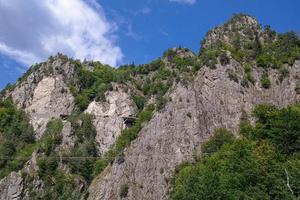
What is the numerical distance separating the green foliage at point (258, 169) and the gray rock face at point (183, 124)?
11.2m

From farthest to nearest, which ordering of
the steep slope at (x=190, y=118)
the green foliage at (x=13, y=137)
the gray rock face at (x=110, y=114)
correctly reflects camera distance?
1. the gray rock face at (x=110, y=114)
2. the green foliage at (x=13, y=137)
3. the steep slope at (x=190, y=118)

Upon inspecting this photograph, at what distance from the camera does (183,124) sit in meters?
82.6

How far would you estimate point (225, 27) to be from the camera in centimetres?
10994

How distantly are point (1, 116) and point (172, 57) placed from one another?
42.7 meters

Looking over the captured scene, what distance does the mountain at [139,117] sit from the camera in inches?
3127

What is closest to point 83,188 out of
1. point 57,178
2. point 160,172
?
point 57,178

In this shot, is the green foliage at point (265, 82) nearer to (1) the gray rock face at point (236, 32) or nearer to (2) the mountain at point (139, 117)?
(2) the mountain at point (139, 117)

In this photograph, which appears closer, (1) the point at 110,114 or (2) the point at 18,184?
(2) the point at 18,184

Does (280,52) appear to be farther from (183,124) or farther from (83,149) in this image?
(83,149)

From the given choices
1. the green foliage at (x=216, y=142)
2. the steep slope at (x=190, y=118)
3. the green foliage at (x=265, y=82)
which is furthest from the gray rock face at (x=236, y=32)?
the green foliage at (x=216, y=142)

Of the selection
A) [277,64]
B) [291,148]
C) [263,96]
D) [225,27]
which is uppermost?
[225,27]

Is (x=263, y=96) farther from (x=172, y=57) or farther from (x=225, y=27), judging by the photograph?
(x=172, y=57)

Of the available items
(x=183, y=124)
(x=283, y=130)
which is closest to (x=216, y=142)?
(x=183, y=124)

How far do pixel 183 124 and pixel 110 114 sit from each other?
32.9m
